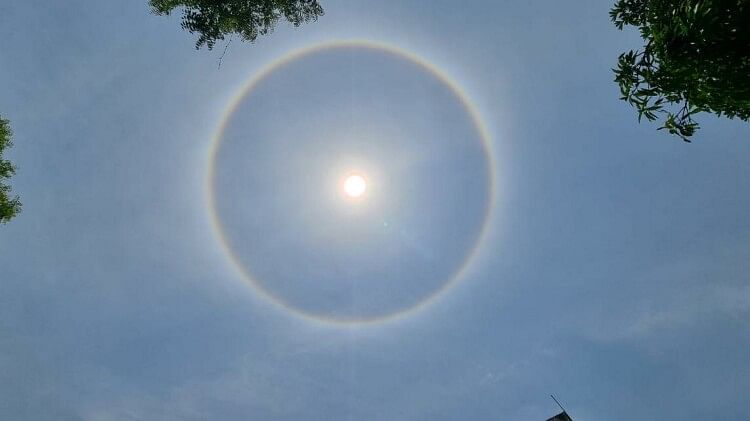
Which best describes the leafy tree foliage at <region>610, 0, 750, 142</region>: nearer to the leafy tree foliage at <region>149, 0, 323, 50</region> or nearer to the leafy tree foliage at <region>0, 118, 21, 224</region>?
the leafy tree foliage at <region>149, 0, 323, 50</region>

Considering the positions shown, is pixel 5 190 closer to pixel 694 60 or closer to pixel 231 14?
pixel 231 14

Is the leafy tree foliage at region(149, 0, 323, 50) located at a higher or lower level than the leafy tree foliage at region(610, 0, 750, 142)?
higher

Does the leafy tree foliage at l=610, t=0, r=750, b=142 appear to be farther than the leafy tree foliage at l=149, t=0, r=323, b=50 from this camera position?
No

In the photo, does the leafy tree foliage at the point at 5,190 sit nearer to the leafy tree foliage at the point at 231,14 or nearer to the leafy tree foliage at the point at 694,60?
the leafy tree foliage at the point at 231,14

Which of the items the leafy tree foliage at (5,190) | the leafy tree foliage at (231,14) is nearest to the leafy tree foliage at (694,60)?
the leafy tree foliage at (231,14)

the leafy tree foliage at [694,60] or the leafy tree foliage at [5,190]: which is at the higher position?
the leafy tree foliage at [5,190]

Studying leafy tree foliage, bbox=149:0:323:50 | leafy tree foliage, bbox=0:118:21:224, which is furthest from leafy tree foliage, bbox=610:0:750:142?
leafy tree foliage, bbox=0:118:21:224

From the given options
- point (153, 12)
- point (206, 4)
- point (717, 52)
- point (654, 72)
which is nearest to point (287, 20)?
point (206, 4)

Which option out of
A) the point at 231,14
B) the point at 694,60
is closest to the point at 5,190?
the point at 231,14
